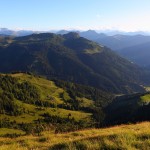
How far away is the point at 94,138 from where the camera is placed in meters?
19.3

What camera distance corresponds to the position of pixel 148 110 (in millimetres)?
186000

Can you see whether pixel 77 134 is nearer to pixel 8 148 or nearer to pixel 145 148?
pixel 8 148

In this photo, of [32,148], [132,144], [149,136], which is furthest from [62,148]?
[149,136]

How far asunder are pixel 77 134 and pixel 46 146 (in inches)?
198

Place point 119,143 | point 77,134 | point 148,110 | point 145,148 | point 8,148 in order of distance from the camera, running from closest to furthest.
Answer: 1. point 145,148
2. point 119,143
3. point 8,148
4. point 77,134
5. point 148,110

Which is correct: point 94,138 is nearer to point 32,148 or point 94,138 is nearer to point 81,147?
point 81,147

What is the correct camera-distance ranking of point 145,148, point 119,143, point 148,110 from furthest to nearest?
point 148,110 → point 119,143 → point 145,148

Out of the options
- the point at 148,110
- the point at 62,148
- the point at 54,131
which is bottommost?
the point at 148,110

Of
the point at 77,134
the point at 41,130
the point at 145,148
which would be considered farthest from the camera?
the point at 41,130

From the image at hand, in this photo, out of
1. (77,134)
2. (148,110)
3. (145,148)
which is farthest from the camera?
(148,110)

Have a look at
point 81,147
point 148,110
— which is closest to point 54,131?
point 81,147

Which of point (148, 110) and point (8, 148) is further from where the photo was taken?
point (148, 110)

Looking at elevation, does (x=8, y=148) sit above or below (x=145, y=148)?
below

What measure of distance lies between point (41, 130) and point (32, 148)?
663 centimetres
